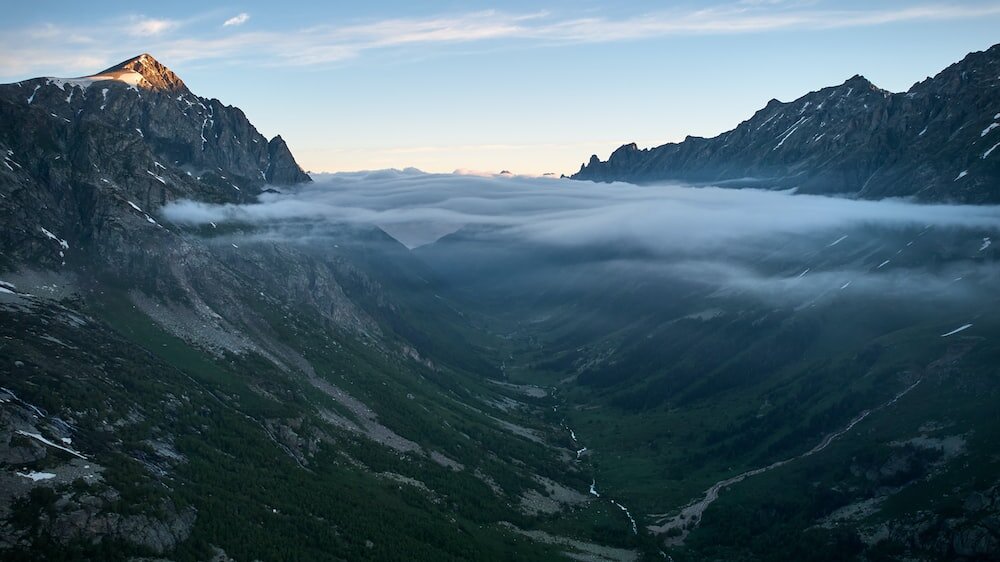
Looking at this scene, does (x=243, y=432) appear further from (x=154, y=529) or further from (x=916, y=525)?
(x=916, y=525)

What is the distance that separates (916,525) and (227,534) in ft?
428

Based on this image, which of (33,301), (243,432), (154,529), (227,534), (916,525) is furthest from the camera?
(33,301)

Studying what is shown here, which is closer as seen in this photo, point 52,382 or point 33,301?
point 52,382

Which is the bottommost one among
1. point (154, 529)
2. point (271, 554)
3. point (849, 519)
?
point (849, 519)

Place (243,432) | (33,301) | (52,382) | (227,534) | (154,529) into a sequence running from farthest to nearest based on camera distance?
(33,301), (243,432), (52,382), (227,534), (154,529)

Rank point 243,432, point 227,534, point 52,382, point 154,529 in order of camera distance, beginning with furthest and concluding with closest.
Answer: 1. point 243,432
2. point 52,382
3. point 227,534
4. point 154,529

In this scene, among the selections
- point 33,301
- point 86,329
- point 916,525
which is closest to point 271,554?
point 86,329

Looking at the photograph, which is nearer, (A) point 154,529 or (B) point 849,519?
(A) point 154,529

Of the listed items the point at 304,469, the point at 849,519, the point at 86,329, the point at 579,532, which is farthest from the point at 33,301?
the point at 849,519

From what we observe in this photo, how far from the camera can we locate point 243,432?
17412 centimetres

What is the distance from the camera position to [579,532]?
196 m

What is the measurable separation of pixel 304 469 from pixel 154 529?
205 ft

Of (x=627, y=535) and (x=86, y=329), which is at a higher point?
(x=86, y=329)

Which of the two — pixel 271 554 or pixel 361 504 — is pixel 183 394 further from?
pixel 271 554
